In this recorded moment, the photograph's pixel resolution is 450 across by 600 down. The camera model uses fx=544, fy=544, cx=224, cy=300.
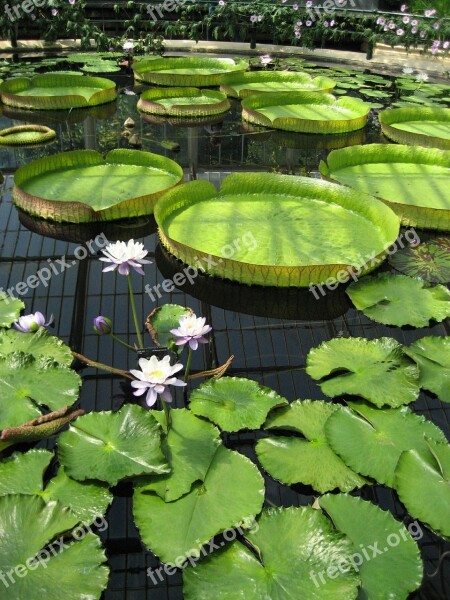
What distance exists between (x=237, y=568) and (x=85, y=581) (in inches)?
17.3

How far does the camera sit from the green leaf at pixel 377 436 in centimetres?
197

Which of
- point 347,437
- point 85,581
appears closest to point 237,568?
point 85,581

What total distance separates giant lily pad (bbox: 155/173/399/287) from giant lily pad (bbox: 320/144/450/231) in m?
0.42

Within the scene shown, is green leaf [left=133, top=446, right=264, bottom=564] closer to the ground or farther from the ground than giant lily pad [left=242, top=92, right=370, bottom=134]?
closer to the ground

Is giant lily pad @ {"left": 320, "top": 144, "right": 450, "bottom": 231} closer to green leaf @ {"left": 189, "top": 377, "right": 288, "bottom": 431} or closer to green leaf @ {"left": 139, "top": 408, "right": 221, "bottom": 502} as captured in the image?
green leaf @ {"left": 189, "top": 377, "right": 288, "bottom": 431}

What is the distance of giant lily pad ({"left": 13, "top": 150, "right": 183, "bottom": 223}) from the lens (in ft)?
12.4

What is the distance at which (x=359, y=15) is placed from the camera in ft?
34.3

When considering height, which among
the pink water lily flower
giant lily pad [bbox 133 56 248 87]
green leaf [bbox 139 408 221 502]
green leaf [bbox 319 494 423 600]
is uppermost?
giant lily pad [bbox 133 56 248 87]

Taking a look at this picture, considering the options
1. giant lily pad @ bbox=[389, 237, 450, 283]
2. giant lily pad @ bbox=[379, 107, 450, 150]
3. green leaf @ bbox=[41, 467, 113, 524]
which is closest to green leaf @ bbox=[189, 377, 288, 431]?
green leaf @ bbox=[41, 467, 113, 524]

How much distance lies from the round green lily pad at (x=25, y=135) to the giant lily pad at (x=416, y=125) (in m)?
3.60

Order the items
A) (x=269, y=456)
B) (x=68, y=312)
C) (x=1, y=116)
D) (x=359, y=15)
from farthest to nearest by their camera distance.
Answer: (x=359, y=15), (x=1, y=116), (x=68, y=312), (x=269, y=456)

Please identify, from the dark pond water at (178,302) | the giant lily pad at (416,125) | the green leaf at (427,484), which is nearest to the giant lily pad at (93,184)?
the dark pond water at (178,302)

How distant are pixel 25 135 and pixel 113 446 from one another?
443 cm

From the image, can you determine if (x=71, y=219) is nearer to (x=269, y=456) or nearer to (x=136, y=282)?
(x=136, y=282)
